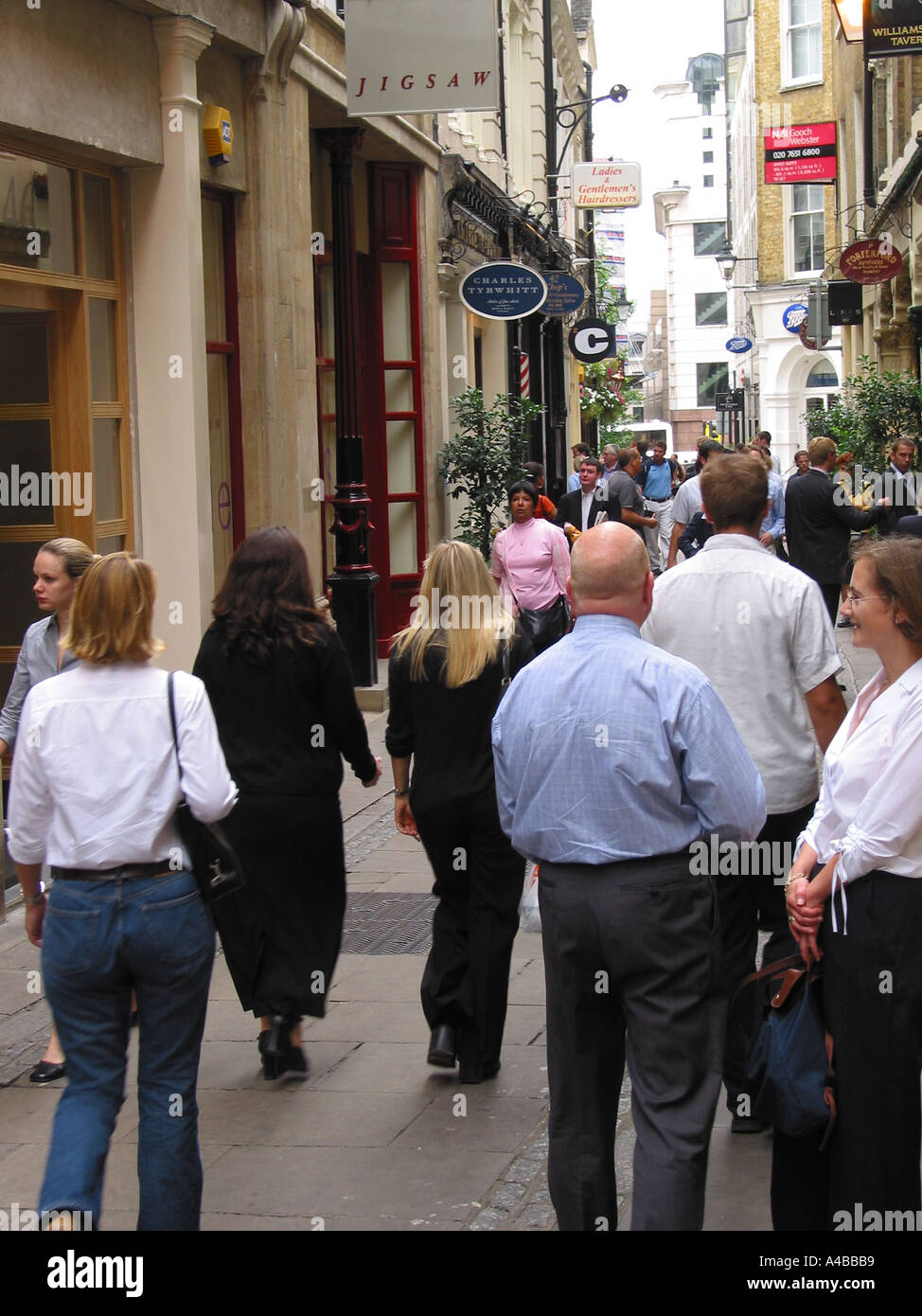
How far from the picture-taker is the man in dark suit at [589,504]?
17000 mm

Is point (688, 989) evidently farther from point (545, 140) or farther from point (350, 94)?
point (545, 140)

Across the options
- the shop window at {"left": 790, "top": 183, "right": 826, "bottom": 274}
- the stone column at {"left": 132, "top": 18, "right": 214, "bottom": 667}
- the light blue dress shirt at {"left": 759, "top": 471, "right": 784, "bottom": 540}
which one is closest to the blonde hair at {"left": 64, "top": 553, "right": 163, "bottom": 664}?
the stone column at {"left": 132, "top": 18, "right": 214, "bottom": 667}

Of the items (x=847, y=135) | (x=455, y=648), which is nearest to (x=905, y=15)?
(x=455, y=648)

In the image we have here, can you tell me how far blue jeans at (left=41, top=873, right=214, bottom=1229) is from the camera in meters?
3.80

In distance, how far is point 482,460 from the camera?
16578 millimetres

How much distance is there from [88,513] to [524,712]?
19.3 ft

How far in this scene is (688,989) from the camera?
371 cm

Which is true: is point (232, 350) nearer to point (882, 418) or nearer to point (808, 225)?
point (882, 418)

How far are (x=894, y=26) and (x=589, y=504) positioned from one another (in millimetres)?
5492

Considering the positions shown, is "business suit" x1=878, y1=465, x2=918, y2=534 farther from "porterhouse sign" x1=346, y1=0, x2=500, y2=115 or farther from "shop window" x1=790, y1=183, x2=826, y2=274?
"shop window" x1=790, y1=183, x2=826, y2=274

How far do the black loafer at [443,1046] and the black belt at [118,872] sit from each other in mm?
1873

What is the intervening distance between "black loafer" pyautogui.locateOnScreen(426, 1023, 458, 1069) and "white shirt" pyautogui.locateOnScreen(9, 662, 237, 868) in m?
1.86

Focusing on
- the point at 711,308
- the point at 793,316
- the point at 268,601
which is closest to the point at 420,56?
the point at 268,601

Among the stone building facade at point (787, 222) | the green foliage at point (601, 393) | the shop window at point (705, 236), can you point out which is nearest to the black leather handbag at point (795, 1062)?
the green foliage at point (601, 393)
